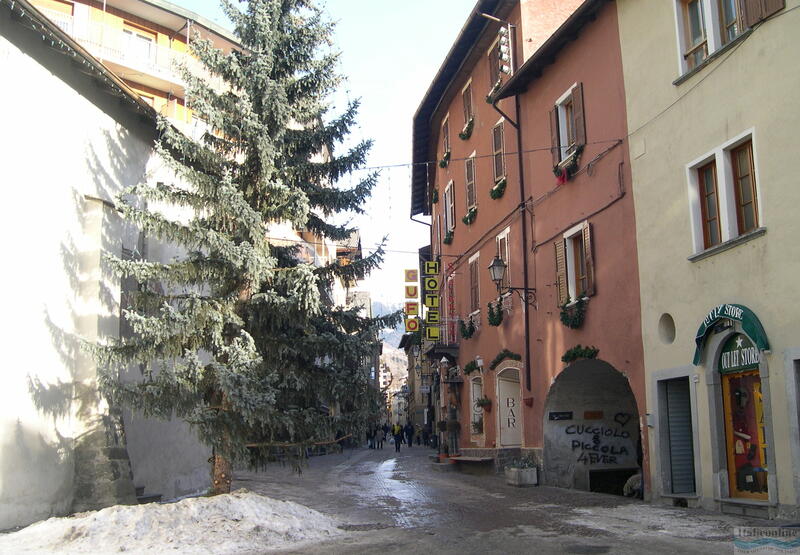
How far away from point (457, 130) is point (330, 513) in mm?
16426

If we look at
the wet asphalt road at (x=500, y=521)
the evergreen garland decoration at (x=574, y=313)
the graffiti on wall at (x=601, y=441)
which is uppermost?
the evergreen garland decoration at (x=574, y=313)

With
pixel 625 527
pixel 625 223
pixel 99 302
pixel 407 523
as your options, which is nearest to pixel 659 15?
pixel 625 223

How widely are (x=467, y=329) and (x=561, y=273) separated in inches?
309

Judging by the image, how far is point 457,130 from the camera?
2656 centimetres

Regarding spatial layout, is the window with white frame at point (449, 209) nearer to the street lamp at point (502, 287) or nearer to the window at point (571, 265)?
the street lamp at point (502, 287)

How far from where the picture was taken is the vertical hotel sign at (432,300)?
2703cm

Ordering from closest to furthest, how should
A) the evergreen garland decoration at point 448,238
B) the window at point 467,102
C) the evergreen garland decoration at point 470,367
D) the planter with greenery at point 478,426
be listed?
the planter with greenery at point 478,426 < the evergreen garland decoration at point 470,367 < the window at point 467,102 < the evergreen garland decoration at point 448,238

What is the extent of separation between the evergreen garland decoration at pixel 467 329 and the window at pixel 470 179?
3.72 metres

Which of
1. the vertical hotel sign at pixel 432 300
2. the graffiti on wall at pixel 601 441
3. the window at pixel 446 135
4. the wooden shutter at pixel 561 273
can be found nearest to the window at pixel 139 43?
the window at pixel 446 135

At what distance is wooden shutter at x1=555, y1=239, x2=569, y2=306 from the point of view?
17281 millimetres

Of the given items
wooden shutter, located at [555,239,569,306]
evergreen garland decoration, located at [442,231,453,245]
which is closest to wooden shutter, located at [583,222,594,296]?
wooden shutter, located at [555,239,569,306]

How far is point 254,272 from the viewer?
12.1 metres

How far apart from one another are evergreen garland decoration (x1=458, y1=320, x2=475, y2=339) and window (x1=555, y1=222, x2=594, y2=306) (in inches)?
284

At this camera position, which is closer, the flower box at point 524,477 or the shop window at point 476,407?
the flower box at point 524,477
